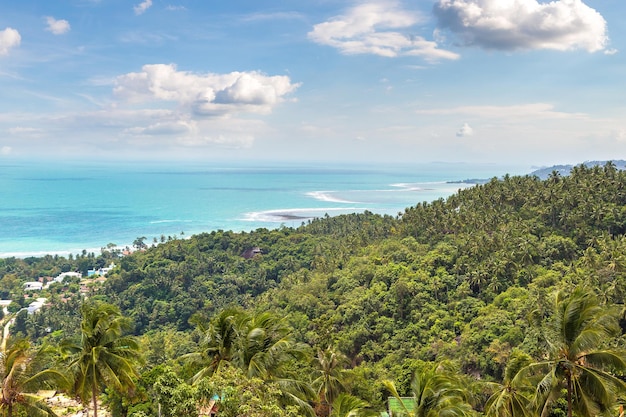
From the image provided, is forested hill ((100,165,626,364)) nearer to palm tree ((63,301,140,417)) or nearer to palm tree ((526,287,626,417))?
palm tree ((63,301,140,417))

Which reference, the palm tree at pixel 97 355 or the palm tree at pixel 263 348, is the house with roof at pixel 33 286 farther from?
the palm tree at pixel 263 348

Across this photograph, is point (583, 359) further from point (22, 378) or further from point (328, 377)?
point (22, 378)

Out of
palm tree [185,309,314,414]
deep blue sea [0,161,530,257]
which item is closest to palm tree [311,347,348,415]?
palm tree [185,309,314,414]

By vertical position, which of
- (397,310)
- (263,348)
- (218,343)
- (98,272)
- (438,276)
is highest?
(218,343)

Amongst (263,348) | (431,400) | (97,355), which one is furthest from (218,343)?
(431,400)

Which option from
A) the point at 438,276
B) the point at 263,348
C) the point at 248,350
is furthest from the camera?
the point at 438,276

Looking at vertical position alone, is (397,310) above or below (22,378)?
below

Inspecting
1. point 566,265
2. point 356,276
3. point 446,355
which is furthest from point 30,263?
point 566,265

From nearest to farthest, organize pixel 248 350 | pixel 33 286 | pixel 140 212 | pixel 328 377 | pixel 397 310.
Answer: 1. pixel 248 350
2. pixel 328 377
3. pixel 397 310
4. pixel 33 286
5. pixel 140 212
